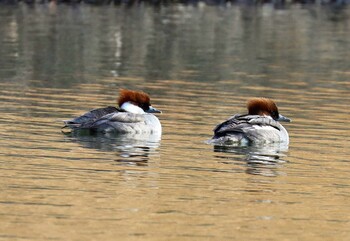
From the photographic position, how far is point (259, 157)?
17516 mm

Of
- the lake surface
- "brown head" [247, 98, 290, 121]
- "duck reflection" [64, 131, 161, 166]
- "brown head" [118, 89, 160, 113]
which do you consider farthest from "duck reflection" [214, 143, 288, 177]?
"brown head" [118, 89, 160, 113]

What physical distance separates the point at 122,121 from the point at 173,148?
5.73 feet

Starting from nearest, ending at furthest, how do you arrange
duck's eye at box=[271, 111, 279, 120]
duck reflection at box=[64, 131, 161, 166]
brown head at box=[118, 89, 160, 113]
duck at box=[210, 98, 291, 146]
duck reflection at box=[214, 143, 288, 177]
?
duck reflection at box=[214, 143, 288, 177] → duck reflection at box=[64, 131, 161, 166] → duck at box=[210, 98, 291, 146] → duck's eye at box=[271, 111, 279, 120] → brown head at box=[118, 89, 160, 113]

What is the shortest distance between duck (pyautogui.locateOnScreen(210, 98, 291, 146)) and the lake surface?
231mm

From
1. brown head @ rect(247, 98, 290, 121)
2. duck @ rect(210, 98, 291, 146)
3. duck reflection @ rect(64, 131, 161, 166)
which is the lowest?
duck reflection @ rect(64, 131, 161, 166)

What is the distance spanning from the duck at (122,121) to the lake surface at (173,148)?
29 cm

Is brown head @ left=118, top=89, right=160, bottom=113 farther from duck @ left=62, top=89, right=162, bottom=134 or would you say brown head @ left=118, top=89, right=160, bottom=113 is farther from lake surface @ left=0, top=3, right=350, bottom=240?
lake surface @ left=0, top=3, right=350, bottom=240

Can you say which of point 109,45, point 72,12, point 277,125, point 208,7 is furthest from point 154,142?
point 208,7

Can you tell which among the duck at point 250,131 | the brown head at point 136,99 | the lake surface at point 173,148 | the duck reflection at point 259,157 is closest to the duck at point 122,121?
the brown head at point 136,99

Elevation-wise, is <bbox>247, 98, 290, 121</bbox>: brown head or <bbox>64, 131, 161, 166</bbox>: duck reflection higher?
<bbox>247, 98, 290, 121</bbox>: brown head

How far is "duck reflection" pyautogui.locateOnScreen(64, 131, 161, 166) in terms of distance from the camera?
17.0m

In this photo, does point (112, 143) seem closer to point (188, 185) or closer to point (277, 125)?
point (277, 125)

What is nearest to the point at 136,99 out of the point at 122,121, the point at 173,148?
the point at 122,121

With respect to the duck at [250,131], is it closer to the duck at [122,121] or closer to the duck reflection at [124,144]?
the duck reflection at [124,144]
